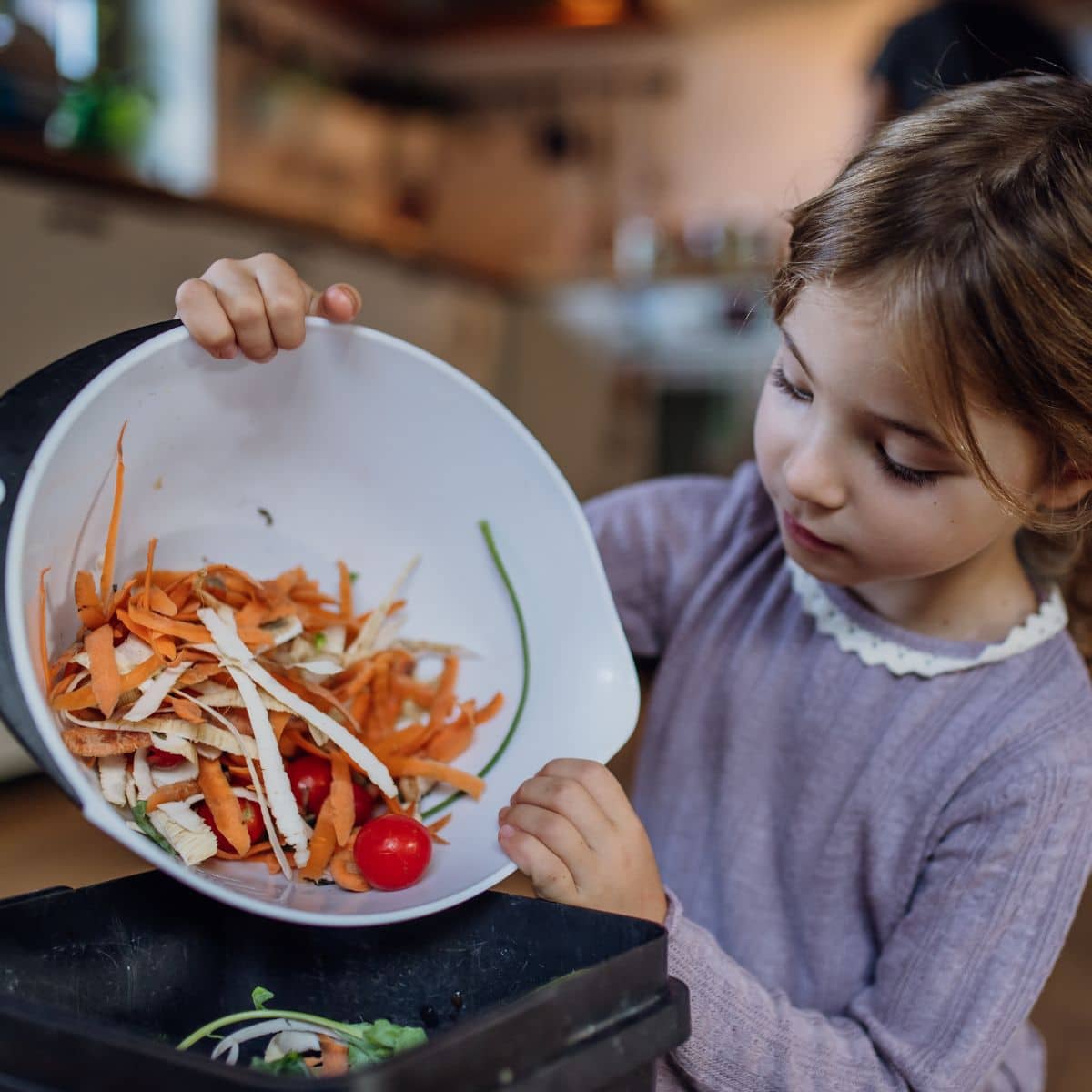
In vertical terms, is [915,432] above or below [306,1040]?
above

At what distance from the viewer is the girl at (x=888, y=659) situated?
647 millimetres

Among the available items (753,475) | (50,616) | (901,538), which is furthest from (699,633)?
(50,616)

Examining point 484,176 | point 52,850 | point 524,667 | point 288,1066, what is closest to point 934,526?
point 524,667

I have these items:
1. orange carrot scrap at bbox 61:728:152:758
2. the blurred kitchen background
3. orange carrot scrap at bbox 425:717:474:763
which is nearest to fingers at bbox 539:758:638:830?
orange carrot scrap at bbox 425:717:474:763

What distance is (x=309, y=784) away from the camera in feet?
2.13

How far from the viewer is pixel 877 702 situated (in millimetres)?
904

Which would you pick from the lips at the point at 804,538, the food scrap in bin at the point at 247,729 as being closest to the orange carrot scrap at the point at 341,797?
the food scrap in bin at the point at 247,729

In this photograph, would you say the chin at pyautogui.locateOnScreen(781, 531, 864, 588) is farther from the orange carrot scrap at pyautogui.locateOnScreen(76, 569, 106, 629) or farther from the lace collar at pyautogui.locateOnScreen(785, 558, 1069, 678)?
the orange carrot scrap at pyautogui.locateOnScreen(76, 569, 106, 629)

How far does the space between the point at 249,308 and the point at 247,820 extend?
0.27m

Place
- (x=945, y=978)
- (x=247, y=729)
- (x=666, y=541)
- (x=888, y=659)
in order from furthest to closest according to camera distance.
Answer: (x=666, y=541) → (x=888, y=659) → (x=945, y=978) → (x=247, y=729)

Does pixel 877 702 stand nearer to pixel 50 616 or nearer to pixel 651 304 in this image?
pixel 50 616

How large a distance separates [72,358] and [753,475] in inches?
24.5

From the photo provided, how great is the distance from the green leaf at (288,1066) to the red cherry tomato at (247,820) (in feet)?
0.36

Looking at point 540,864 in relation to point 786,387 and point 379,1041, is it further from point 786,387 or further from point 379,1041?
point 786,387
